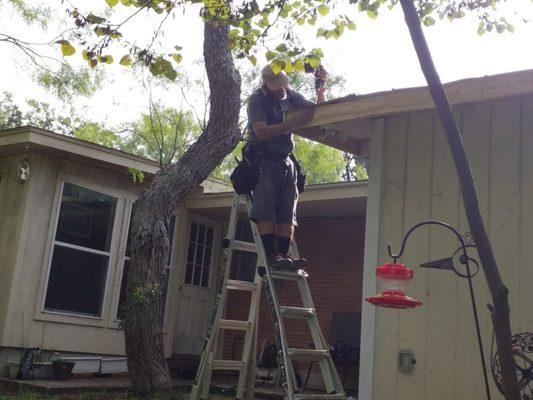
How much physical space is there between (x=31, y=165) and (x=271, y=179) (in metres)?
5.36

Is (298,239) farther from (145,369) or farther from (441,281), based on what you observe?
(441,281)

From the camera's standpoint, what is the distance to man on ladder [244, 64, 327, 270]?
5137mm

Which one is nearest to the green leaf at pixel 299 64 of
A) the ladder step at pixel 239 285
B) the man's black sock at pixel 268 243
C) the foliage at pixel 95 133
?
the man's black sock at pixel 268 243

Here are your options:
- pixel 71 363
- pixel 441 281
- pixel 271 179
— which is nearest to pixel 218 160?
pixel 71 363

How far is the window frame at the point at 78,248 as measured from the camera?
952cm

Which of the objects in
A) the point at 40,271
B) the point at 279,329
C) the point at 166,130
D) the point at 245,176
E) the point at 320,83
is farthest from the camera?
the point at 166,130

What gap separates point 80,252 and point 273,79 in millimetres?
5696

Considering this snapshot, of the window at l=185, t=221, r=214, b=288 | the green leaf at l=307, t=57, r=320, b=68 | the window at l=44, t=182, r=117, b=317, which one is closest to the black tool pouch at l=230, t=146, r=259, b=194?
the green leaf at l=307, t=57, r=320, b=68

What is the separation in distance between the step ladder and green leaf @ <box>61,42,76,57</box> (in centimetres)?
177

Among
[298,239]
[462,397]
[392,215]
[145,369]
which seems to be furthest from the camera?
[298,239]

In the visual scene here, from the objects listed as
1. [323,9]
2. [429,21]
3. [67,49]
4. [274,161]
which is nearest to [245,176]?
[274,161]

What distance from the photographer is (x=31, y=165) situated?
9.49 meters

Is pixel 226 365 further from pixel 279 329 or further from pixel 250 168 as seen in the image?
pixel 250 168

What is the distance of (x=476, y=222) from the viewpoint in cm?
298
